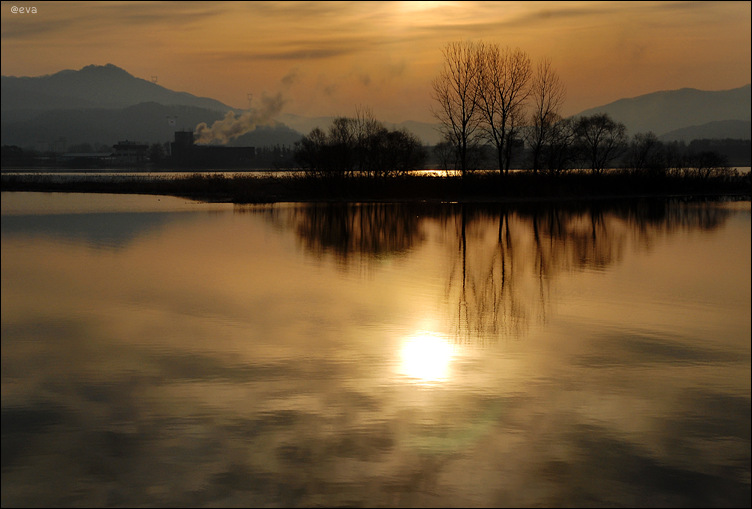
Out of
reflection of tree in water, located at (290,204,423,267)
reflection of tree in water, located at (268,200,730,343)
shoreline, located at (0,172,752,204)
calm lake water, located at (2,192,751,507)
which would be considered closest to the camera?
calm lake water, located at (2,192,751,507)

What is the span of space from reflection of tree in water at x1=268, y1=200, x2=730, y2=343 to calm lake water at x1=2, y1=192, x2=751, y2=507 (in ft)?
0.72

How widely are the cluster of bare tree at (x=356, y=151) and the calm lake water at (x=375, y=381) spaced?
40.2 meters

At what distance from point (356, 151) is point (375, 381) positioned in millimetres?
57585

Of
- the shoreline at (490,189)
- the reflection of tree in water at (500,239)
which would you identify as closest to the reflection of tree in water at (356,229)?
the reflection of tree in water at (500,239)

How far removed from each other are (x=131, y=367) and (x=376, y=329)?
4795mm

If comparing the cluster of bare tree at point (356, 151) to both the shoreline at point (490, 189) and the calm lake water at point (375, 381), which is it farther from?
the calm lake water at point (375, 381)

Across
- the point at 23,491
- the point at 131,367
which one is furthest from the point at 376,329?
the point at 23,491

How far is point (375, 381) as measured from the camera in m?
11.7

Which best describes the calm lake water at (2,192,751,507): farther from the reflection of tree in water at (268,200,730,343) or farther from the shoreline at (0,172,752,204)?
the shoreline at (0,172,752,204)

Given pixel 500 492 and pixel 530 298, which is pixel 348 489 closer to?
pixel 500 492

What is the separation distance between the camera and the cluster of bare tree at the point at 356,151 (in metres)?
66.1

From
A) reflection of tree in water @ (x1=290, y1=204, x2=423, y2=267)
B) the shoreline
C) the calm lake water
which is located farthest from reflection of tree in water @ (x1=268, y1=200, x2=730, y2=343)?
the shoreline

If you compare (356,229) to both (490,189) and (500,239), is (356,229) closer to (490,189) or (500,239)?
(500,239)

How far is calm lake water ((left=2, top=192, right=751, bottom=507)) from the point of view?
8227 millimetres
